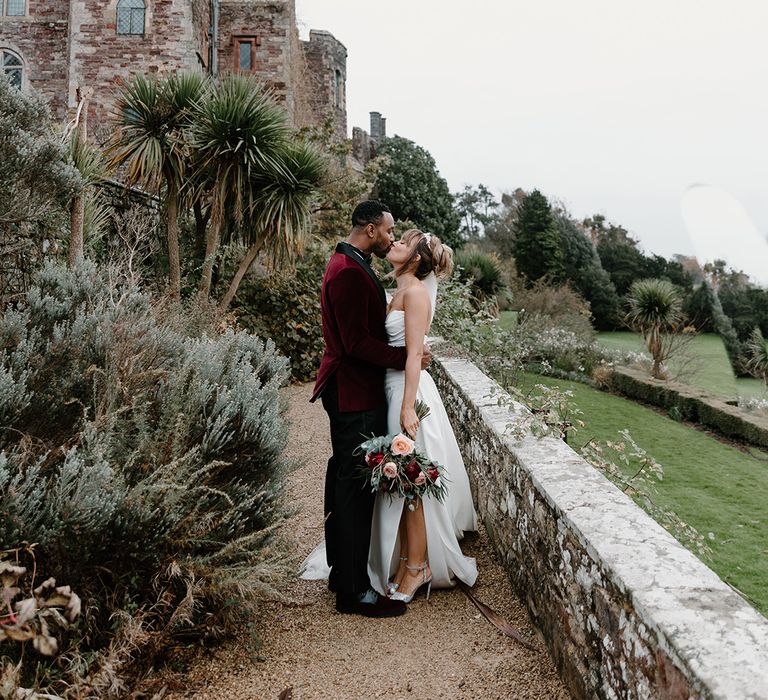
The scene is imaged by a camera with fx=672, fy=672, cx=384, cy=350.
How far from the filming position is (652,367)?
1817 cm

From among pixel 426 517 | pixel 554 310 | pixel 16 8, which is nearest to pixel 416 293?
pixel 426 517

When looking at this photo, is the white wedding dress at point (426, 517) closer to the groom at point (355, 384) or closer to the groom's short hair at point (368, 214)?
the groom at point (355, 384)

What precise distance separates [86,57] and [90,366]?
1720 centimetres

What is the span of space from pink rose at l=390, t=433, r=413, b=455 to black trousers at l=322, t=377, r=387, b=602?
0.76ft

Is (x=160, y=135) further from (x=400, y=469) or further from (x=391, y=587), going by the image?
(x=391, y=587)

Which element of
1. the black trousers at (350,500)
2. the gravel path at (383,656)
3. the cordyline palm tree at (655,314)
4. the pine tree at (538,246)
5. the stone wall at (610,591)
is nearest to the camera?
the stone wall at (610,591)

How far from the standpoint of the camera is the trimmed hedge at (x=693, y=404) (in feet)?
42.9

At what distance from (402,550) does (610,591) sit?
161 centimetres

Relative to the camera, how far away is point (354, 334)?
10.8ft

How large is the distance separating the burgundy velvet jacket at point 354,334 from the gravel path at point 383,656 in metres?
1.04

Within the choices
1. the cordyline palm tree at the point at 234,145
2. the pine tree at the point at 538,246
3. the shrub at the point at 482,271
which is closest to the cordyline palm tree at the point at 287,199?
the cordyline palm tree at the point at 234,145

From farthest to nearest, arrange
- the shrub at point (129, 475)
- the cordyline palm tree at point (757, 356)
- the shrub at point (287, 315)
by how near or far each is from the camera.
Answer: the cordyline palm tree at point (757, 356) → the shrub at point (287, 315) → the shrub at point (129, 475)

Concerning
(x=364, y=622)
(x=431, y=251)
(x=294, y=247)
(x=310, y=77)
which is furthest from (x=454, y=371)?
(x=310, y=77)

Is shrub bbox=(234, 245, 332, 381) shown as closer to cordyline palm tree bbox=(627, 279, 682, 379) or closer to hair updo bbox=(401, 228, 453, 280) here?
hair updo bbox=(401, 228, 453, 280)
